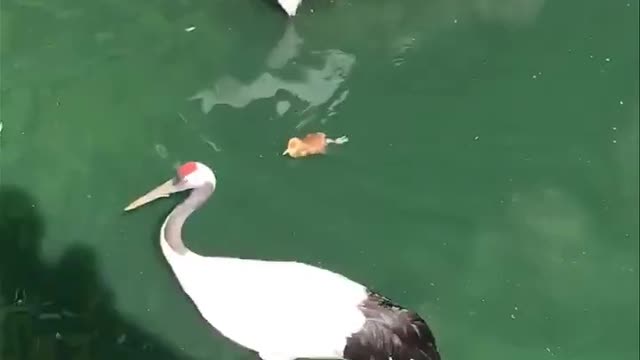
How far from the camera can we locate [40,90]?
141cm

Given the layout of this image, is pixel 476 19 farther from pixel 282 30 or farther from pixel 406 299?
pixel 406 299

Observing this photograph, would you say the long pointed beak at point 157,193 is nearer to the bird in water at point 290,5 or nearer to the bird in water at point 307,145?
the bird in water at point 307,145

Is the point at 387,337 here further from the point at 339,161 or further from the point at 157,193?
the point at 157,193

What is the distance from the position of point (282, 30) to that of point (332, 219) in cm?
31

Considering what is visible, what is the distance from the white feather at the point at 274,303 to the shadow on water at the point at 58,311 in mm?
125

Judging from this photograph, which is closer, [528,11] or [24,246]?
[24,246]

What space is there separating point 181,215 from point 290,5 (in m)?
0.37

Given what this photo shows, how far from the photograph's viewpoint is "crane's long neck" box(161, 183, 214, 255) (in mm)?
1338

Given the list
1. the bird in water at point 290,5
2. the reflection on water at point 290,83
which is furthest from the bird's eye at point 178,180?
the bird in water at point 290,5

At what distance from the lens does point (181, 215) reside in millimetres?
1343

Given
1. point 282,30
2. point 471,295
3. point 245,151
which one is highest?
point 282,30

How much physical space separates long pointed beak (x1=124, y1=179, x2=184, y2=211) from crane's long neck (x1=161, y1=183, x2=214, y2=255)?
25 millimetres

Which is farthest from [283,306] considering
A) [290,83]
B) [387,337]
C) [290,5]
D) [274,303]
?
[290,5]

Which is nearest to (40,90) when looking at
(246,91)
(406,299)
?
(246,91)
